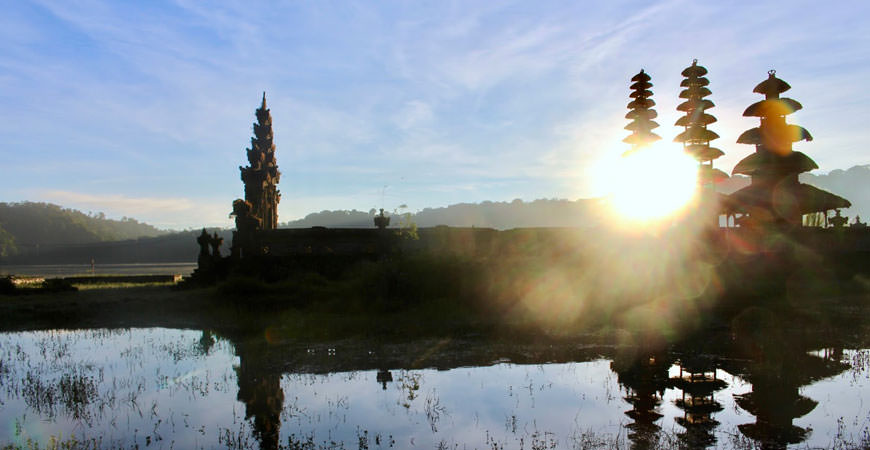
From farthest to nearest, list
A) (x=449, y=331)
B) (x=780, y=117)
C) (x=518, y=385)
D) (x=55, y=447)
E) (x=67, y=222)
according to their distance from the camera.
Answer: (x=67, y=222) → (x=780, y=117) → (x=449, y=331) → (x=518, y=385) → (x=55, y=447)

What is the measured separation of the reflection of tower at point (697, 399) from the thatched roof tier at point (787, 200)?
2133 cm

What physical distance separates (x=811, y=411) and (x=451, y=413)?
20.0 ft

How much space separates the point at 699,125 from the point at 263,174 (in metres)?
32.5

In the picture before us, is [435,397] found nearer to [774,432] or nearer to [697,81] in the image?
[774,432]

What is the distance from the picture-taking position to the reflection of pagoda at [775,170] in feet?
97.7

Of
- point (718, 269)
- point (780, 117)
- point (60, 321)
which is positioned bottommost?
point (60, 321)

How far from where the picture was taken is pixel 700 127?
37.6m

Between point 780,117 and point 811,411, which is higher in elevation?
point 780,117

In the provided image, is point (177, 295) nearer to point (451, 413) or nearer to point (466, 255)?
point (466, 255)

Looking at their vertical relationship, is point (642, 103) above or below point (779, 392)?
above

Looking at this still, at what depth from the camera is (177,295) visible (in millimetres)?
26922

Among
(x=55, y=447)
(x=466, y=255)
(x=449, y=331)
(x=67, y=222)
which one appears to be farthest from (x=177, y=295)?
(x=67, y=222)

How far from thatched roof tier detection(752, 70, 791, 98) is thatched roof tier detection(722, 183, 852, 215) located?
17.9ft

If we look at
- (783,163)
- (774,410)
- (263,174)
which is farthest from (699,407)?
(263,174)
